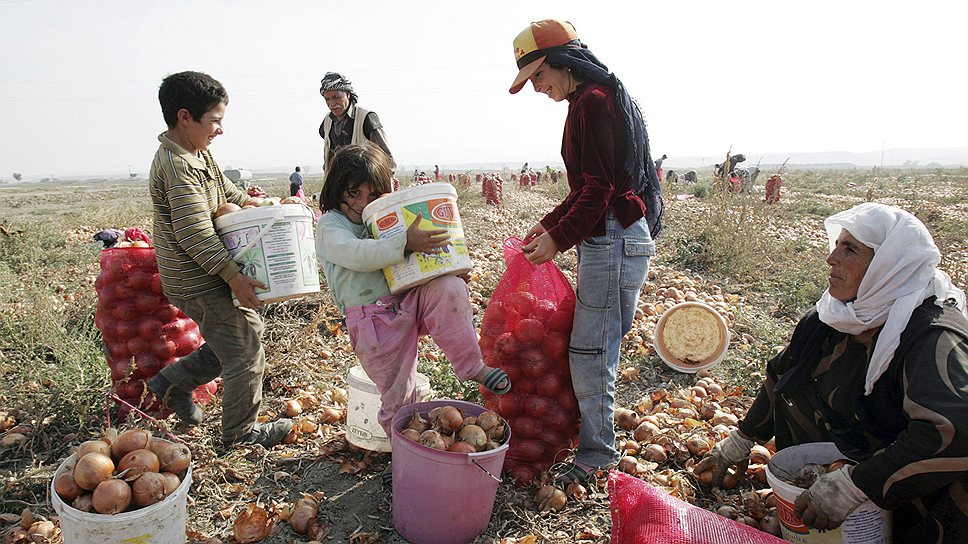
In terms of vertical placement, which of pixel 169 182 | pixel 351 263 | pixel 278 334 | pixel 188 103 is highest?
pixel 188 103

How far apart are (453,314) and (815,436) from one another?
1.42m

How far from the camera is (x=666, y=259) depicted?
729 cm

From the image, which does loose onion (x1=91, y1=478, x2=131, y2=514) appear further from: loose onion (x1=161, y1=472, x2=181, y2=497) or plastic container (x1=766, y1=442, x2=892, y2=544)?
plastic container (x1=766, y1=442, x2=892, y2=544)

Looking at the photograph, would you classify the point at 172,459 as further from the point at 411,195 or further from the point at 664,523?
the point at 664,523

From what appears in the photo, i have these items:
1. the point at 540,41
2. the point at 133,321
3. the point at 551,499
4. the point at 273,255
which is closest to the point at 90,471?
the point at 273,255

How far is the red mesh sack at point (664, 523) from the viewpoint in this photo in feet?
5.58

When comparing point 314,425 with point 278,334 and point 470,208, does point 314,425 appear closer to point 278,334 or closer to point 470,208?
point 278,334

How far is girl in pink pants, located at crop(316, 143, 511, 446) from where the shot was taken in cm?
212

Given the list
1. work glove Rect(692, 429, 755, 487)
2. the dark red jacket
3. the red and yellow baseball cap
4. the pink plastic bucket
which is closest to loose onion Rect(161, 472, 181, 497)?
the pink plastic bucket

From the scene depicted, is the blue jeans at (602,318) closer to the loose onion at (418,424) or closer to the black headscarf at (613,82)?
the black headscarf at (613,82)

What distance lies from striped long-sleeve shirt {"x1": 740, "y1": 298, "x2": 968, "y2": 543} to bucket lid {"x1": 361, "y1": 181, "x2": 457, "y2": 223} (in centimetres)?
146

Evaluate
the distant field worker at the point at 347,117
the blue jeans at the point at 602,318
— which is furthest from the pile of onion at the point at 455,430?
the distant field worker at the point at 347,117

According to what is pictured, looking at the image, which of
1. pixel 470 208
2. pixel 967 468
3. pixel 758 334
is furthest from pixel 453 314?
pixel 470 208

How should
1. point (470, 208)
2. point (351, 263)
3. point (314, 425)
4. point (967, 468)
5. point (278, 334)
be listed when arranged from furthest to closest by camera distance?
point (470, 208) < point (278, 334) < point (314, 425) < point (351, 263) < point (967, 468)
